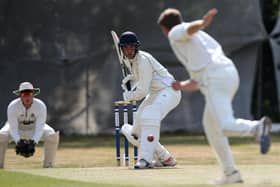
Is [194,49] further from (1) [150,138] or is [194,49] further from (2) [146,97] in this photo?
(2) [146,97]

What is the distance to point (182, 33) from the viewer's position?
30.0ft

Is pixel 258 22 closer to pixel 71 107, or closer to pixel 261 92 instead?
pixel 261 92

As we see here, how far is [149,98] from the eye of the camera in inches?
483

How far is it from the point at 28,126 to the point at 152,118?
2485 mm

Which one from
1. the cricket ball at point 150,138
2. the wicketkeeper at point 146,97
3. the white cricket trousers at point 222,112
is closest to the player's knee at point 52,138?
the wicketkeeper at point 146,97

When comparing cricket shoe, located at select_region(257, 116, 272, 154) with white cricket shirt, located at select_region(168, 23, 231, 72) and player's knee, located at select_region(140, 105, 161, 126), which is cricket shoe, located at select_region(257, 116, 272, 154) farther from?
→ player's knee, located at select_region(140, 105, 161, 126)

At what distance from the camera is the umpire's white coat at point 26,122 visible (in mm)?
13438

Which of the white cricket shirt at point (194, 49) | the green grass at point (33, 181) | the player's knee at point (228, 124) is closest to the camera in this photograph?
the player's knee at point (228, 124)

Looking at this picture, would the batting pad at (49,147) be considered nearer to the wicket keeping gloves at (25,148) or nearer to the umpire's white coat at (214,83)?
the wicket keeping gloves at (25,148)

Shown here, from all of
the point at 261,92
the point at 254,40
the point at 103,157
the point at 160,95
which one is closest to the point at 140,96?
the point at 160,95

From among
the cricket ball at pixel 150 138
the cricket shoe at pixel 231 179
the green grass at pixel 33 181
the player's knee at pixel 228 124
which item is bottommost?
the cricket shoe at pixel 231 179

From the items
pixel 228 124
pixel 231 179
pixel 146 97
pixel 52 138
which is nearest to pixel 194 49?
pixel 228 124

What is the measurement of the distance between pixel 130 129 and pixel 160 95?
0.56 metres

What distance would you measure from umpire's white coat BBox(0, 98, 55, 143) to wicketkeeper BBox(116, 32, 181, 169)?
1.52 m
